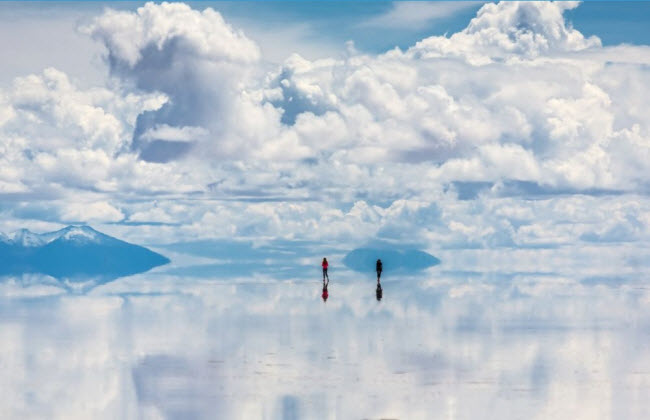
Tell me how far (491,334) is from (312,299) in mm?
47720

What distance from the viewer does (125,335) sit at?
9256 cm

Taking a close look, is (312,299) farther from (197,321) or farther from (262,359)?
(262,359)

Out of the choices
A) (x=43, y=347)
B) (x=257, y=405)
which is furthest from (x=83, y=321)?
(x=257, y=405)

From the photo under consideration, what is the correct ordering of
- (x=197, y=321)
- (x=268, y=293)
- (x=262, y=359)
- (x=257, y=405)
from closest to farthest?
(x=257, y=405)
(x=262, y=359)
(x=197, y=321)
(x=268, y=293)

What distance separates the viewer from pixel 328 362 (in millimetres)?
71562

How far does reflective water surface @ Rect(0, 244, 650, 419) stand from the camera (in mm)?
58031

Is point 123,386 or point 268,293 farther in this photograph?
point 268,293

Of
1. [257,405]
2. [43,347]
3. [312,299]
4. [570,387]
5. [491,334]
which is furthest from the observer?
[312,299]

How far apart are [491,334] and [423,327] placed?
6523 mm

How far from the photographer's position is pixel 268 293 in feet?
523

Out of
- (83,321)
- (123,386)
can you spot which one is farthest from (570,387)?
(83,321)

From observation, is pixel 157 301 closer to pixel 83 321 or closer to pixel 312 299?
pixel 312 299

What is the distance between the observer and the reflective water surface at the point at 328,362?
5803cm

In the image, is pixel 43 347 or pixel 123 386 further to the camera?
pixel 43 347
